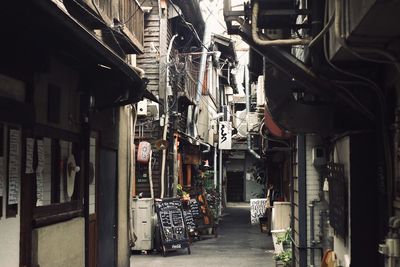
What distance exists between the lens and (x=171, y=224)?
57.6ft

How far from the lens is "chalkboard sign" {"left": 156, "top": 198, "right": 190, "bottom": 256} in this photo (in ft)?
56.3

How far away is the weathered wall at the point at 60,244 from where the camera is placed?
6848 mm

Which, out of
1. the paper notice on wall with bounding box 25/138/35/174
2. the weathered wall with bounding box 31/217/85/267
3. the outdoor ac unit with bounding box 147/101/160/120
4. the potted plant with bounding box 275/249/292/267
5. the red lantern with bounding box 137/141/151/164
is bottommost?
the potted plant with bounding box 275/249/292/267

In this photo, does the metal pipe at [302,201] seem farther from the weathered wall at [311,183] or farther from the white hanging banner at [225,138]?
the white hanging banner at [225,138]

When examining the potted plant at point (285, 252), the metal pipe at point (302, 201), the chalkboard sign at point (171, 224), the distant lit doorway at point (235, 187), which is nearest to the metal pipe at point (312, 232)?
the metal pipe at point (302, 201)

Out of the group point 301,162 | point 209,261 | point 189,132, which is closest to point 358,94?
point 301,162

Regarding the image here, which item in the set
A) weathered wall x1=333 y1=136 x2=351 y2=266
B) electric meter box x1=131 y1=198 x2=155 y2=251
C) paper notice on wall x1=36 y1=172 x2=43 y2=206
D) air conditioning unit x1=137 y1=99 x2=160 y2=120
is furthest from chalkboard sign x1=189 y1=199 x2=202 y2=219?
paper notice on wall x1=36 y1=172 x2=43 y2=206

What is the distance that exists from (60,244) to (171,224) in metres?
10.0

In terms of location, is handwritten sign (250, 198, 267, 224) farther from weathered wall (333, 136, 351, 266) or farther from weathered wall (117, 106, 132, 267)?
weathered wall (333, 136, 351, 266)

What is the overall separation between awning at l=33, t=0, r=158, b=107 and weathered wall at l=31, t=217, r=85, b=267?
2273 mm

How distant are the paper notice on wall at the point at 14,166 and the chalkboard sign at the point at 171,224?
1113 centimetres

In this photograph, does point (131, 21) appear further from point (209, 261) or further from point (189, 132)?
point (189, 132)

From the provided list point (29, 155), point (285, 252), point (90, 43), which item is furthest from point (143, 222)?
point (90, 43)

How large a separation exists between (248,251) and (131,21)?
30.4 feet
